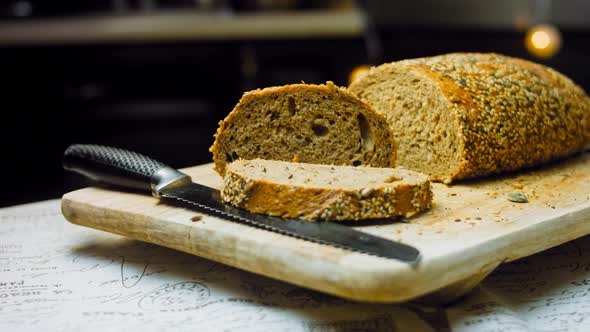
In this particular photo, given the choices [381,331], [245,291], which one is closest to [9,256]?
[245,291]

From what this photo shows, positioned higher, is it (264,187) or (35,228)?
(264,187)

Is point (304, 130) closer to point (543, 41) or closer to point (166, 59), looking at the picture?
point (166, 59)

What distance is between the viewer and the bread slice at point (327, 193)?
200 centimetres

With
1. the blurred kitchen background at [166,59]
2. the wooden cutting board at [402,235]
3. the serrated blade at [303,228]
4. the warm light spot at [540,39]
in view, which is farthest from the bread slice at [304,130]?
the warm light spot at [540,39]

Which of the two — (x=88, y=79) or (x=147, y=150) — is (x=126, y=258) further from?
(x=88, y=79)

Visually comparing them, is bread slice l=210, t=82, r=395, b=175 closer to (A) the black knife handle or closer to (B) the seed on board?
(A) the black knife handle

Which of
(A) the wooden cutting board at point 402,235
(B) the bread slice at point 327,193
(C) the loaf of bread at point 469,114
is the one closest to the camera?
(A) the wooden cutting board at point 402,235

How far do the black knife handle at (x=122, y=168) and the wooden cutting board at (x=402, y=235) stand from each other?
0.19 feet

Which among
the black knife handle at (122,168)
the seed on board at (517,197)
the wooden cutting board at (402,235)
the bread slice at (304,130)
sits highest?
the bread slice at (304,130)

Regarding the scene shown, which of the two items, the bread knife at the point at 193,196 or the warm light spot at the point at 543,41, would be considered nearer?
the bread knife at the point at 193,196

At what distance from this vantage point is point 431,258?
1.69m

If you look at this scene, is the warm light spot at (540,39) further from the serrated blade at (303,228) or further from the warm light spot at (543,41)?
the serrated blade at (303,228)

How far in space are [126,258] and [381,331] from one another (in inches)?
39.5

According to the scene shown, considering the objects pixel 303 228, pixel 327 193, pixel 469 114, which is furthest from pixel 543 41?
pixel 303 228
